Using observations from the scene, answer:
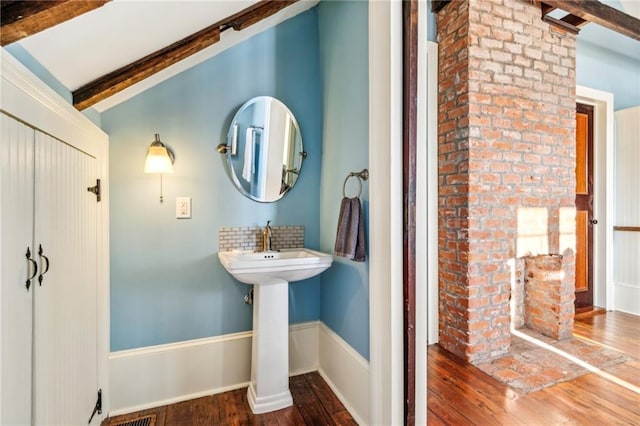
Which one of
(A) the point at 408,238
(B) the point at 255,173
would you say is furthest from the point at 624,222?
(B) the point at 255,173

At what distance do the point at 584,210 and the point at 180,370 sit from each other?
4075 mm

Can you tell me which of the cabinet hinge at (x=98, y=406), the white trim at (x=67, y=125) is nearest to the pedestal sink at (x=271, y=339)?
the white trim at (x=67, y=125)

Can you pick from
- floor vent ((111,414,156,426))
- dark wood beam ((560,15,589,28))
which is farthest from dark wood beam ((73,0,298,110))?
dark wood beam ((560,15,589,28))

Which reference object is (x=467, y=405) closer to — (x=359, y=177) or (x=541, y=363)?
(x=541, y=363)

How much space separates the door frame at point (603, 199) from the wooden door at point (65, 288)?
447cm

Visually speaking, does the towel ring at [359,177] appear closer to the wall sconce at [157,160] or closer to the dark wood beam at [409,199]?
the dark wood beam at [409,199]

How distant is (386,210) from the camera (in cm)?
142

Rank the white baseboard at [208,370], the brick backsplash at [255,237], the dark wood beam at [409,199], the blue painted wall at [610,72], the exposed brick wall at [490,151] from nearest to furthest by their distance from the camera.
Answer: the dark wood beam at [409,199] < the white baseboard at [208,370] < the brick backsplash at [255,237] < the exposed brick wall at [490,151] < the blue painted wall at [610,72]

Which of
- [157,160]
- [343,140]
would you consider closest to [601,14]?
[343,140]

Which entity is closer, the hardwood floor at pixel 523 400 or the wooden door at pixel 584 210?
the hardwood floor at pixel 523 400

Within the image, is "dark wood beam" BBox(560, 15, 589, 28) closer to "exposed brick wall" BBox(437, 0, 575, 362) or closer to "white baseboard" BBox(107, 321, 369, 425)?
"exposed brick wall" BBox(437, 0, 575, 362)

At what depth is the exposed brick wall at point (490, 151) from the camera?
2186 millimetres

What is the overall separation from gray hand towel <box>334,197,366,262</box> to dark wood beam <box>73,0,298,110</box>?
3.76 ft

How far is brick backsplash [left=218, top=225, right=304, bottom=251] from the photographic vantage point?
201 cm
